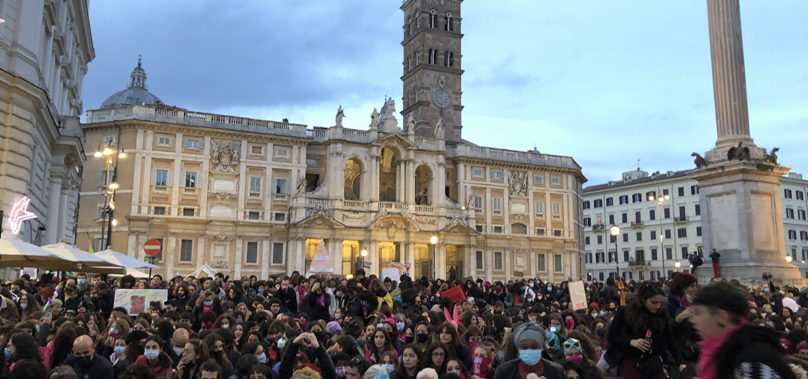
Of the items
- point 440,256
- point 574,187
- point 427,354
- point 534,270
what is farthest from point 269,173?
point 427,354

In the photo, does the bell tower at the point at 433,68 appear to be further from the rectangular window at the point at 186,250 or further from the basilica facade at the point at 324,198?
the rectangular window at the point at 186,250

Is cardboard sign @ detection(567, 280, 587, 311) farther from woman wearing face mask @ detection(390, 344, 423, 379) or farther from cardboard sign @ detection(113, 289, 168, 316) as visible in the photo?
woman wearing face mask @ detection(390, 344, 423, 379)

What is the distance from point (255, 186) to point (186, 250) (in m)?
7.54

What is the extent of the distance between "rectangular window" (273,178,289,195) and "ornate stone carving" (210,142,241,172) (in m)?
3.71

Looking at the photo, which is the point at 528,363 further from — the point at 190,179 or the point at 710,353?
the point at 190,179

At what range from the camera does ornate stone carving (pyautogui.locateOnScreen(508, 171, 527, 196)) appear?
6297 centimetres

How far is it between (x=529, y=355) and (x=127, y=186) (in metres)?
49.1

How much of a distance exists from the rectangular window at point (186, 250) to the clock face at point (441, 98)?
101 feet

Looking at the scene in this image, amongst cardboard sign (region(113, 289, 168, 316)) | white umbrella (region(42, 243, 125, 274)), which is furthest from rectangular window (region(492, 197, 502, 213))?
cardboard sign (region(113, 289, 168, 316))

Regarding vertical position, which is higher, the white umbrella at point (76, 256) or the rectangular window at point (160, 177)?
the rectangular window at point (160, 177)

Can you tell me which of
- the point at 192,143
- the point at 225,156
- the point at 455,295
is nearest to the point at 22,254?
the point at 455,295

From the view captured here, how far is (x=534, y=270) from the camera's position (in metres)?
61.8

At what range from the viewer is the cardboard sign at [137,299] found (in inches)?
546

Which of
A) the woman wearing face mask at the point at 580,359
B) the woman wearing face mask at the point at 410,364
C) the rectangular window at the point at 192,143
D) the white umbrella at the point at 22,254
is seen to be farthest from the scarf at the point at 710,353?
the rectangular window at the point at 192,143
